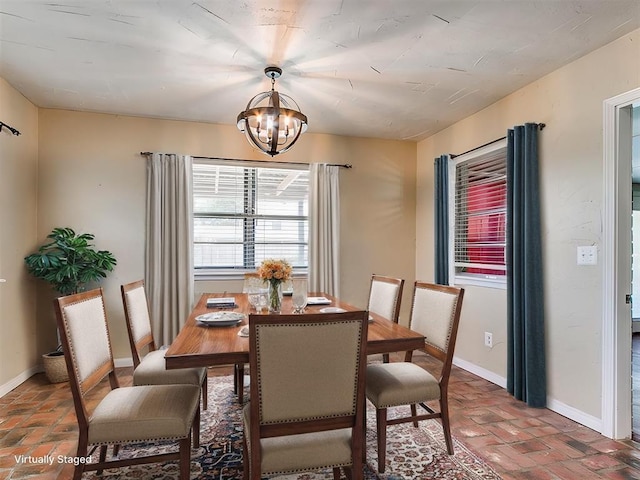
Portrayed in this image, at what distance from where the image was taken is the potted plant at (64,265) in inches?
123

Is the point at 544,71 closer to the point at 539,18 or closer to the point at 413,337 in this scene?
the point at 539,18

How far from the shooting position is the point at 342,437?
4.61 ft

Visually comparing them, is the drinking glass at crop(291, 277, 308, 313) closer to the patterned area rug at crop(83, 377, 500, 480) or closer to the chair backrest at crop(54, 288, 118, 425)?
the patterned area rug at crop(83, 377, 500, 480)

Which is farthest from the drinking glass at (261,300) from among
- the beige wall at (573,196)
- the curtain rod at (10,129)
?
the curtain rod at (10,129)

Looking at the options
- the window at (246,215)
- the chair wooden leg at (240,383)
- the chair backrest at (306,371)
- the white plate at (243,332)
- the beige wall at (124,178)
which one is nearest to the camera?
the chair backrest at (306,371)

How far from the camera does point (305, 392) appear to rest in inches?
52.4

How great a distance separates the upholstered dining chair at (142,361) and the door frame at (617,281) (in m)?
2.52

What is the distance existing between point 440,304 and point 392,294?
46 cm

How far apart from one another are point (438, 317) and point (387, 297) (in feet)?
1.73

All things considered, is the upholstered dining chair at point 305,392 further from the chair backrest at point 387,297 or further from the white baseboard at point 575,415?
the white baseboard at point 575,415

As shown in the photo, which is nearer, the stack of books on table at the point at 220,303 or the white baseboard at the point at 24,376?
the stack of books on table at the point at 220,303

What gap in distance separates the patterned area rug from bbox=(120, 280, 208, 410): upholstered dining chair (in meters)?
0.36

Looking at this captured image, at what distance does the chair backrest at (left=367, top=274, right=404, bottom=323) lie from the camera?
2506mm

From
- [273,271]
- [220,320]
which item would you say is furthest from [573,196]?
[220,320]
